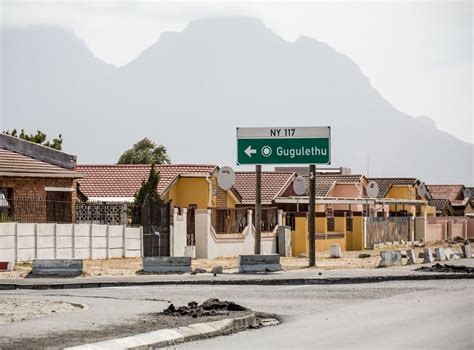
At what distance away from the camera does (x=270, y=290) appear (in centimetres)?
2891

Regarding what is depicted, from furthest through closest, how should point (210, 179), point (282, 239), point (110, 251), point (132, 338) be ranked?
point (210, 179)
point (282, 239)
point (110, 251)
point (132, 338)

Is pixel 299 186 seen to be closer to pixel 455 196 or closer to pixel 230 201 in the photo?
pixel 230 201

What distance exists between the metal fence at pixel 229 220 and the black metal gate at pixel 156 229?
4089mm

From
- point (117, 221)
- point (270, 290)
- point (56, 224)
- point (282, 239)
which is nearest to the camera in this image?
point (270, 290)

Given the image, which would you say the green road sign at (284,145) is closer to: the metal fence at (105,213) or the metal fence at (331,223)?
the metal fence at (105,213)

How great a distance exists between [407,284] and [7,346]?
57.7ft

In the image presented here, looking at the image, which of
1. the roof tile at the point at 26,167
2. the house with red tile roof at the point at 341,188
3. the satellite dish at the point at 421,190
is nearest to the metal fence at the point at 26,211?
the roof tile at the point at 26,167

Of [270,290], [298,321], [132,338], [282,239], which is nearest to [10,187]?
[282,239]

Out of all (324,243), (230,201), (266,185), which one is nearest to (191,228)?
(324,243)

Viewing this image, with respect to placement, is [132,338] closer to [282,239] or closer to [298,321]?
[298,321]

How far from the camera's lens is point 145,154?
361 ft

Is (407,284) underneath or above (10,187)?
underneath

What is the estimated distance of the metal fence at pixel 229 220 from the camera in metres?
49.1

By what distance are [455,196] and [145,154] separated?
42.7 metres
